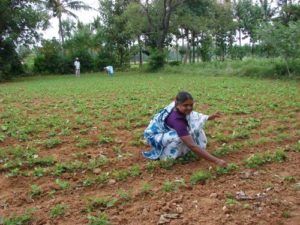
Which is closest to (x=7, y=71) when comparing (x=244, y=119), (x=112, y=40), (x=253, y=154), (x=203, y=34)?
(x=112, y=40)

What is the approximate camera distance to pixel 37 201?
3.77m

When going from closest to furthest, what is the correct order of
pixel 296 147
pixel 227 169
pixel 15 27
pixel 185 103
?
pixel 227 169, pixel 185 103, pixel 296 147, pixel 15 27

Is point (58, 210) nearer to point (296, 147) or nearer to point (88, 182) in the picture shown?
point (88, 182)

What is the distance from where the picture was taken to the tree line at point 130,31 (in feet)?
83.5

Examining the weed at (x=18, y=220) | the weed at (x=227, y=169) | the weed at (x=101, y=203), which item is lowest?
the weed at (x=18, y=220)

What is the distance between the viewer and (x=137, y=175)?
4.36 meters

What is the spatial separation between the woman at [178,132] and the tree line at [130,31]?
1976 centimetres

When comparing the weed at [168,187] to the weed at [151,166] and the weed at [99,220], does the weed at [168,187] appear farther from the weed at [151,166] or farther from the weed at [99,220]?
the weed at [99,220]

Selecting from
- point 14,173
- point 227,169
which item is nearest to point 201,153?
point 227,169

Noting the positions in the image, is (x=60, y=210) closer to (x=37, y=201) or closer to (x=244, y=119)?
(x=37, y=201)

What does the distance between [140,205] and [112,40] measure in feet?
98.4

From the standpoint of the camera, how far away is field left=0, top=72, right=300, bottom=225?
11.0 feet

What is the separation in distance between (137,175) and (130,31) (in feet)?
86.9

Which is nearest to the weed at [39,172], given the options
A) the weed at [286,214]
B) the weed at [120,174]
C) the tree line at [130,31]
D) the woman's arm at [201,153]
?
the weed at [120,174]
